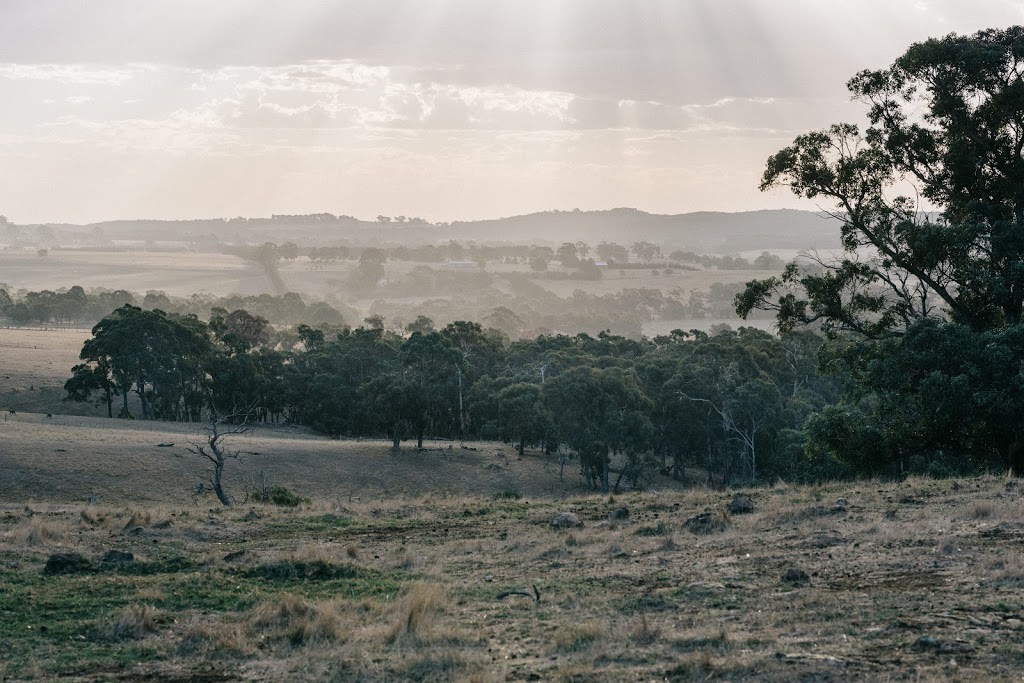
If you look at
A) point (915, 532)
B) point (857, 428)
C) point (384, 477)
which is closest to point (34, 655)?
point (915, 532)

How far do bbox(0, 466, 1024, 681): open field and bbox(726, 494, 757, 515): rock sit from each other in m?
0.28

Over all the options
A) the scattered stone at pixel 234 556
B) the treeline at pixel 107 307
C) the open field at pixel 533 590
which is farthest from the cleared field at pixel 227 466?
the treeline at pixel 107 307

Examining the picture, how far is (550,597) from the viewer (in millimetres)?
12836

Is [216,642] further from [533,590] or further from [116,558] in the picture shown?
[116,558]

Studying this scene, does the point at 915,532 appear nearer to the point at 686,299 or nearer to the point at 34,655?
the point at 34,655

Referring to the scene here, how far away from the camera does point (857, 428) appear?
24.9 m

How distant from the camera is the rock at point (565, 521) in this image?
18844mm

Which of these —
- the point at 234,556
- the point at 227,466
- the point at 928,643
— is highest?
the point at 928,643

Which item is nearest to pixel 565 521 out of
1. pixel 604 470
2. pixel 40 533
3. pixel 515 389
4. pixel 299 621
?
pixel 299 621

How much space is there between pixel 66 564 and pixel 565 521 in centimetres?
927

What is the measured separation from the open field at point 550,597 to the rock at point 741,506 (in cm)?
28

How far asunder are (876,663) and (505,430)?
170 feet

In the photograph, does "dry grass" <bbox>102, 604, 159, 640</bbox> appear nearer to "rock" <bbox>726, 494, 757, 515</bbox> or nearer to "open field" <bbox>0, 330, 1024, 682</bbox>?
"open field" <bbox>0, 330, 1024, 682</bbox>

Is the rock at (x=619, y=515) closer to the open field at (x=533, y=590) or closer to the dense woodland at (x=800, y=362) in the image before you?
the open field at (x=533, y=590)
